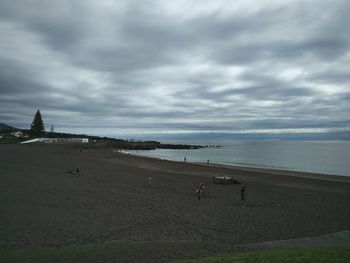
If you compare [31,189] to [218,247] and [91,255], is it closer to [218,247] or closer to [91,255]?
[91,255]

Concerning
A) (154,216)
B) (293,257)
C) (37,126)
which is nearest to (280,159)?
(154,216)

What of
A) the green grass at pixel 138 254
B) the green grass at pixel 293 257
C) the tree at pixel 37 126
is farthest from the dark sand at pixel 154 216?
the tree at pixel 37 126

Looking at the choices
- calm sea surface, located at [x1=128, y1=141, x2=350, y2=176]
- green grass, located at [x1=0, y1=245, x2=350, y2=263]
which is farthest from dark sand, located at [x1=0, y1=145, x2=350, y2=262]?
calm sea surface, located at [x1=128, y1=141, x2=350, y2=176]

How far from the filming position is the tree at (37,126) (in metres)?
130

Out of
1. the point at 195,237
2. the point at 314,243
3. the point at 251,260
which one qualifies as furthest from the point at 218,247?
the point at 314,243

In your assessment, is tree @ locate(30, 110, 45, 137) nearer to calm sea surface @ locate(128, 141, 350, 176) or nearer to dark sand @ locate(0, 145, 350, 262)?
calm sea surface @ locate(128, 141, 350, 176)

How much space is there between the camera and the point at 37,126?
134500mm

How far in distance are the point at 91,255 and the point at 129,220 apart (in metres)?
5.16

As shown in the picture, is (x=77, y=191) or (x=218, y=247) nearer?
(x=218, y=247)

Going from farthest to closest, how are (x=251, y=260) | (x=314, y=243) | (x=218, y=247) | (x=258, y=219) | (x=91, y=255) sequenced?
1. (x=258, y=219)
2. (x=314, y=243)
3. (x=218, y=247)
4. (x=91, y=255)
5. (x=251, y=260)

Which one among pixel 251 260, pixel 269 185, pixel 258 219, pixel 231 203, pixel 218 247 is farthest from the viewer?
pixel 269 185

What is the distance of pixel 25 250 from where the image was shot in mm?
10398

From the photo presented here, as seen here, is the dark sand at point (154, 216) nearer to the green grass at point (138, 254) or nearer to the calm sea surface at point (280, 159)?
the green grass at point (138, 254)

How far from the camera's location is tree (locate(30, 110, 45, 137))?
12988cm
